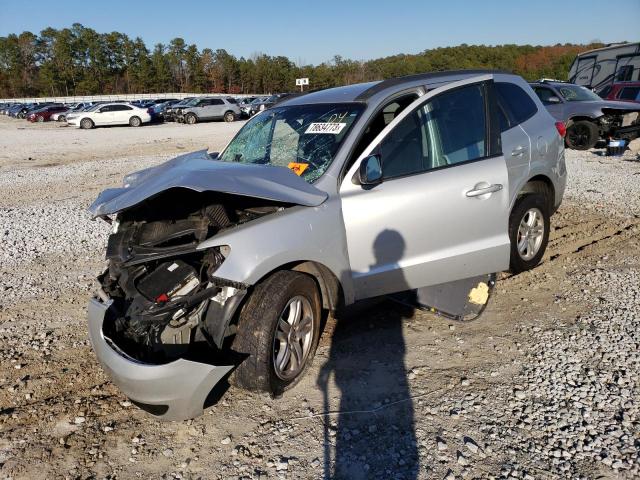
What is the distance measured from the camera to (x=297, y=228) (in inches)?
126

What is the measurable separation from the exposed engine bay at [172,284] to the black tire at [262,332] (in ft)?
0.37

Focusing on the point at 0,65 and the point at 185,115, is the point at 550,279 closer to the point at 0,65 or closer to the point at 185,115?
the point at 185,115

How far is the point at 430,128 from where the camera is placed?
3.95 meters

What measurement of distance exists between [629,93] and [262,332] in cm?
1589

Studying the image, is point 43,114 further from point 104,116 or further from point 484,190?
point 484,190

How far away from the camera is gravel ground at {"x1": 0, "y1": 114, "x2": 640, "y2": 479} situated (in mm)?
2711

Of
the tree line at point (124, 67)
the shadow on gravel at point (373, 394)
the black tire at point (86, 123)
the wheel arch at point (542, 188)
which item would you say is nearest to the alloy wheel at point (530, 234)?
the wheel arch at point (542, 188)

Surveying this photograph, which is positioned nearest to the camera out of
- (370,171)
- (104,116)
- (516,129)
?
(370,171)

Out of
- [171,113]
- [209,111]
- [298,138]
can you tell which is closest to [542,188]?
[298,138]

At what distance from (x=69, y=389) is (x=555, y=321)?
3703 mm

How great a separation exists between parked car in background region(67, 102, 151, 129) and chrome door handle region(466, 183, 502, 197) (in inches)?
1284

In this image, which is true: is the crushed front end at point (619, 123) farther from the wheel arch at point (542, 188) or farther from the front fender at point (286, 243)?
the front fender at point (286, 243)

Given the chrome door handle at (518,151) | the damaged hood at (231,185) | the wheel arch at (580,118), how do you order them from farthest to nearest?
the wheel arch at (580,118) < the chrome door handle at (518,151) < the damaged hood at (231,185)

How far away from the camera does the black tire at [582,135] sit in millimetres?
13422
